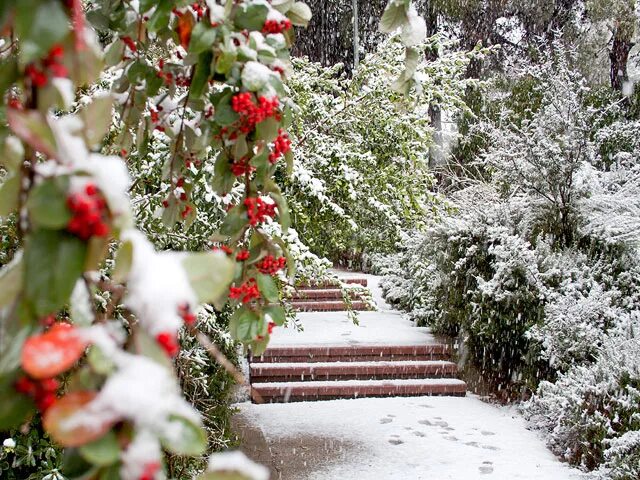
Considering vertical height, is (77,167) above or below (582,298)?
above

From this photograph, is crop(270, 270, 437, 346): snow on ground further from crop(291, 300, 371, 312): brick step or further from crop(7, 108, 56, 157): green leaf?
crop(7, 108, 56, 157): green leaf

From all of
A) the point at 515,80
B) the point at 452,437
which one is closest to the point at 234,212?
the point at 452,437

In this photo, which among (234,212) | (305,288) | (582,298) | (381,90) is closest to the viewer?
(234,212)

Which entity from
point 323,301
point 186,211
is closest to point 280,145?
point 186,211

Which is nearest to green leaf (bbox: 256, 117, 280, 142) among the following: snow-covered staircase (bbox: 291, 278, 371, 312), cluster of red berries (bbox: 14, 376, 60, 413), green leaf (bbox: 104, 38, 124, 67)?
green leaf (bbox: 104, 38, 124, 67)

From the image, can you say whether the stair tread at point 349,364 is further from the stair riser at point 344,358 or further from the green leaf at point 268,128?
the green leaf at point 268,128

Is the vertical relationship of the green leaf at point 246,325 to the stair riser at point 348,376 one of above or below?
above

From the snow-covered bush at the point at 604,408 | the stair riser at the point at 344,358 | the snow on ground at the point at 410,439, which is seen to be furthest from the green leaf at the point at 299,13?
the stair riser at the point at 344,358

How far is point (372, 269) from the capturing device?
11961 millimetres

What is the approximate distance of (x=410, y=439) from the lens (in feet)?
16.7

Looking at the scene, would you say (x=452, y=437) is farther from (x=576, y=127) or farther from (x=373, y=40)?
(x=373, y=40)

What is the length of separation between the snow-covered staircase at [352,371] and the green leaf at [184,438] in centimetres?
575

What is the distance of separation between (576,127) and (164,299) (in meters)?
6.56

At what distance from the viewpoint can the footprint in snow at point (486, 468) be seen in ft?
14.6
